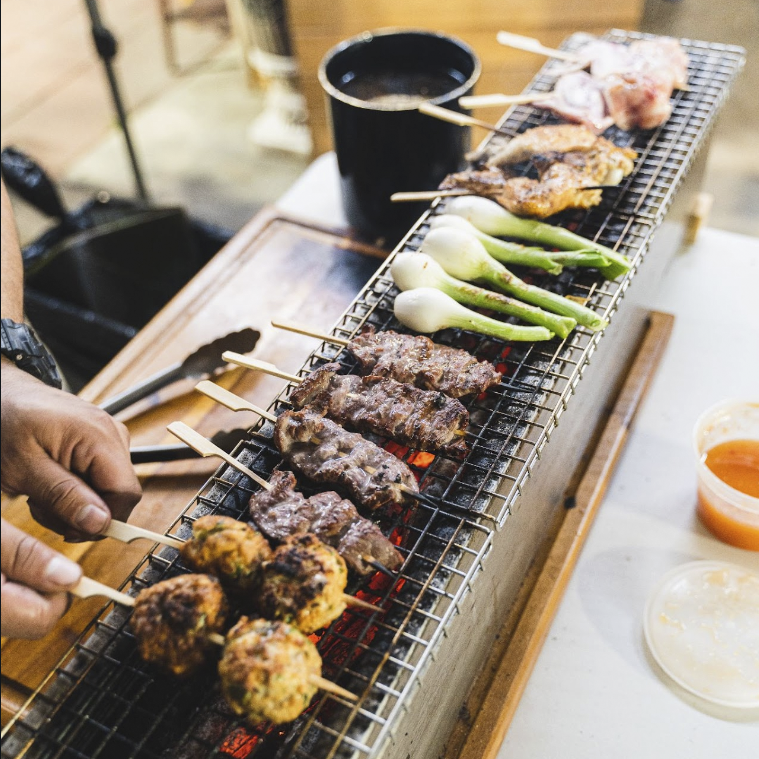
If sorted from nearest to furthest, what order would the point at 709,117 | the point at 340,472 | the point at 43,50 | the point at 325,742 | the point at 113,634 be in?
the point at 325,742 < the point at 113,634 < the point at 340,472 < the point at 709,117 < the point at 43,50

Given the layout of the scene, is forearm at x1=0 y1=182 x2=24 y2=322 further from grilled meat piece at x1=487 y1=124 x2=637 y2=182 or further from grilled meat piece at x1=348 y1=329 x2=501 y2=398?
grilled meat piece at x1=487 y1=124 x2=637 y2=182

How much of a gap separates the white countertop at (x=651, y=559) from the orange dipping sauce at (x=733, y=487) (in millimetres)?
80

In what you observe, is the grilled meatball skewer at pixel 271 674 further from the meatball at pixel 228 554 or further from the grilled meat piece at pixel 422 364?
the grilled meat piece at pixel 422 364

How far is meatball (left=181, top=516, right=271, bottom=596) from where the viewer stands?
6.77 ft

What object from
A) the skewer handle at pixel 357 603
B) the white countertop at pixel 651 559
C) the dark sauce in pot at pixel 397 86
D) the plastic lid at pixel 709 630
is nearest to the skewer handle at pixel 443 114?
the dark sauce in pot at pixel 397 86

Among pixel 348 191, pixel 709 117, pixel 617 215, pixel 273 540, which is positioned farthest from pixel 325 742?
pixel 709 117

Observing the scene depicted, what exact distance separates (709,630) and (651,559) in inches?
14.6

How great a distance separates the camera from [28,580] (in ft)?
6.38

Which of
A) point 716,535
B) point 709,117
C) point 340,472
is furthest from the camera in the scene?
point 709,117

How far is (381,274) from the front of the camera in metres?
3.11

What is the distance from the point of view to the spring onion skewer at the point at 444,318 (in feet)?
8.88

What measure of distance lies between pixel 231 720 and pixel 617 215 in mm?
2472

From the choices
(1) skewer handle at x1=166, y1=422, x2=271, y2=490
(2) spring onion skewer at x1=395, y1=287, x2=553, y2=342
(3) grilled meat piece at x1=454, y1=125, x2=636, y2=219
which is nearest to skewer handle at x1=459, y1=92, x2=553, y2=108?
(3) grilled meat piece at x1=454, y1=125, x2=636, y2=219

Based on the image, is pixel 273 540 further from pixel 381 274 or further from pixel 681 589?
pixel 681 589
